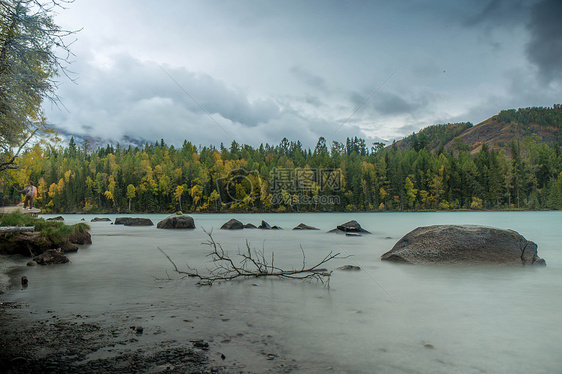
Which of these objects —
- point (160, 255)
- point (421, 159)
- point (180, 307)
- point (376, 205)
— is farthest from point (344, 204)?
point (180, 307)

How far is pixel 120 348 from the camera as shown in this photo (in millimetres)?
3979

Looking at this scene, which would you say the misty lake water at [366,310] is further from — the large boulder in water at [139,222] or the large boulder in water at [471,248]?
the large boulder in water at [139,222]

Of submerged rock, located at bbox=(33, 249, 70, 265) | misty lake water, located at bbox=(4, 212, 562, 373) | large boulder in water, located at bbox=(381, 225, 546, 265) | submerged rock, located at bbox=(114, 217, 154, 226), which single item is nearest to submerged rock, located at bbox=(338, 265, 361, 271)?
misty lake water, located at bbox=(4, 212, 562, 373)

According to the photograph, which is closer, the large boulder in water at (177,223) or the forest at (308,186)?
the large boulder in water at (177,223)

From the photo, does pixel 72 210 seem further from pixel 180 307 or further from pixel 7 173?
pixel 180 307

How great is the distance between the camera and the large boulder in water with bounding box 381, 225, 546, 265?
34.0 feet

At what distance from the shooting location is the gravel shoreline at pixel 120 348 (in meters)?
3.47

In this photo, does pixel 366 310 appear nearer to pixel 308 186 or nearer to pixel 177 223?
pixel 177 223

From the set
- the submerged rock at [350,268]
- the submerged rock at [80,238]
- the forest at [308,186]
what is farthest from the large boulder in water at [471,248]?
the forest at [308,186]

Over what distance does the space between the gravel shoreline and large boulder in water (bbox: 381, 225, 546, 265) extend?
7811 mm

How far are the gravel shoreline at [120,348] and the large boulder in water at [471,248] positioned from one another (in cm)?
781

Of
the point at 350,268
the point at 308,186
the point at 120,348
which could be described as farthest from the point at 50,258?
the point at 308,186

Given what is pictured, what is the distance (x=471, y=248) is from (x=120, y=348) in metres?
10.1

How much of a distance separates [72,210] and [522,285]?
399 feet
